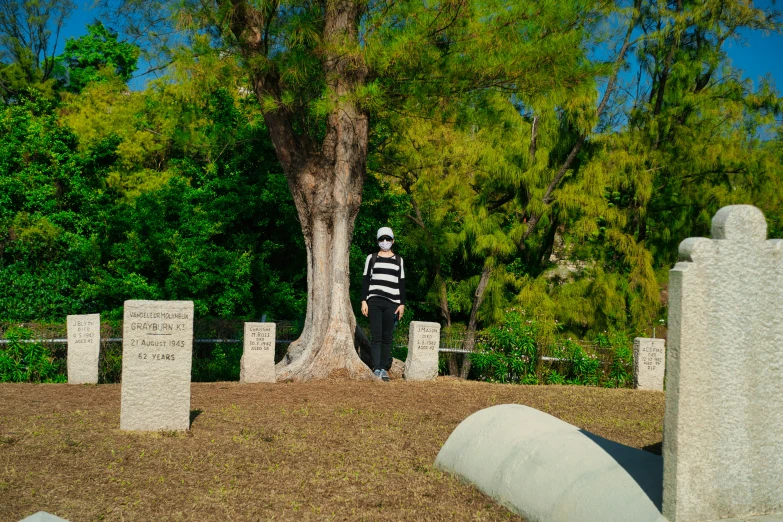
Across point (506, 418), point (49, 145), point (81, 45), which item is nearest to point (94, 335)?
point (506, 418)

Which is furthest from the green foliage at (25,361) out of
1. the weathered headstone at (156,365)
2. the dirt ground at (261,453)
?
the weathered headstone at (156,365)

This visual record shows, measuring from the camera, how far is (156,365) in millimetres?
6418

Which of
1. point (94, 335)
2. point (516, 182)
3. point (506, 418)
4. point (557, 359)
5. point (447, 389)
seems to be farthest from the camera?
point (516, 182)

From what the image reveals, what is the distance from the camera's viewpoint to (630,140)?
16000mm

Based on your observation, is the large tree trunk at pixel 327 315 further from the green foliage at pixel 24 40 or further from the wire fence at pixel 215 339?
the green foliage at pixel 24 40

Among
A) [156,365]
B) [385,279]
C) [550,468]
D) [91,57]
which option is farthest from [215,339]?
[91,57]

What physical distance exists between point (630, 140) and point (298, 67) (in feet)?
30.8

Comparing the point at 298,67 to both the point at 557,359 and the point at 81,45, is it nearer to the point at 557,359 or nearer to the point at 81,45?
the point at 557,359

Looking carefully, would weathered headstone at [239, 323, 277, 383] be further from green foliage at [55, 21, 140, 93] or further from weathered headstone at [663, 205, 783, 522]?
green foliage at [55, 21, 140, 93]

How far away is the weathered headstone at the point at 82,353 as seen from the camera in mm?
9812

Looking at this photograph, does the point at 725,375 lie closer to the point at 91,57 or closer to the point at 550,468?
the point at 550,468

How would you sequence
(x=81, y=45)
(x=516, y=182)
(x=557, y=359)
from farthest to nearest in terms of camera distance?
(x=81, y=45) → (x=516, y=182) → (x=557, y=359)

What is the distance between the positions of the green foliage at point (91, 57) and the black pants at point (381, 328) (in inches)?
1109

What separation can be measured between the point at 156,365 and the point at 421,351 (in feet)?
14.3
